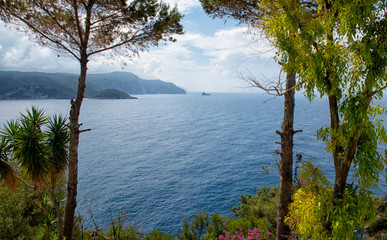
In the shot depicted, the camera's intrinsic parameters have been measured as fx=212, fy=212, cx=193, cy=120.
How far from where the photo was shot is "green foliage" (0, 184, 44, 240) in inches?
443

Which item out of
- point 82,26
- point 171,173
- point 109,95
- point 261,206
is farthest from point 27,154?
point 109,95

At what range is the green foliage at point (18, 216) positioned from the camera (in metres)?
11.2

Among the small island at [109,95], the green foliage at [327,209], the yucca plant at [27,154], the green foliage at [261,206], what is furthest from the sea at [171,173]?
the small island at [109,95]

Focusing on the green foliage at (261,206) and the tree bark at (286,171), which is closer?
the tree bark at (286,171)

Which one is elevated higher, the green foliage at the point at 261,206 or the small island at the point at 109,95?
the small island at the point at 109,95

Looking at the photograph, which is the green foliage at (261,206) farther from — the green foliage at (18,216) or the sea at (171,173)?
the green foliage at (18,216)

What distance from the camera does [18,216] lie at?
12.6 m

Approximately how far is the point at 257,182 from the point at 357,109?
94.9 ft

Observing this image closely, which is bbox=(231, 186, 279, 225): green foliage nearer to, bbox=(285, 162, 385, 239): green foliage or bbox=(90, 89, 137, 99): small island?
bbox=(285, 162, 385, 239): green foliage

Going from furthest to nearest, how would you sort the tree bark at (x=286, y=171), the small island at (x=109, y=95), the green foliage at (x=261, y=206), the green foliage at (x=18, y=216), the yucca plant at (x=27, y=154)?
the small island at (x=109, y=95)
the green foliage at (x=261, y=206)
the green foliage at (x=18, y=216)
the tree bark at (x=286, y=171)
the yucca plant at (x=27, y=154)

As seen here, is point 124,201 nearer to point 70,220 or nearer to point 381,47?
point 70,220

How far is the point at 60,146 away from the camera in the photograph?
7414 millimetres

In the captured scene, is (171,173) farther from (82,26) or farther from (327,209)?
(327,209)

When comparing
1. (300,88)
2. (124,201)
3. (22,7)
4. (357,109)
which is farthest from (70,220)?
(124,201)
